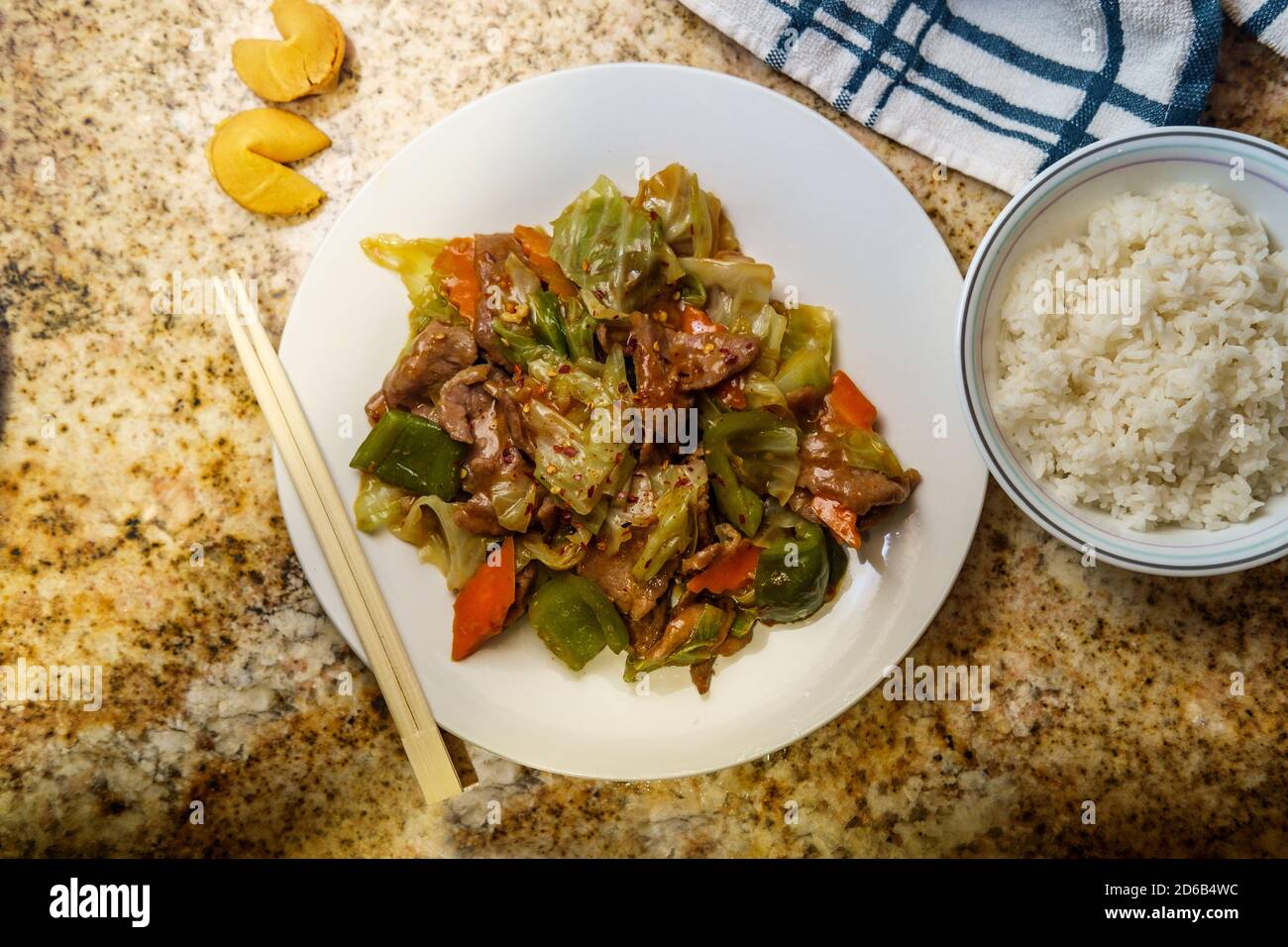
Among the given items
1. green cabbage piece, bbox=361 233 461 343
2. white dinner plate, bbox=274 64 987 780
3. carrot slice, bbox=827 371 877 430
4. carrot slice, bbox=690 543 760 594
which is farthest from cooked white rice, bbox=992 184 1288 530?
green cabbage piece, bbox=361 233 461 343

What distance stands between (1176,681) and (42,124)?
3599mm

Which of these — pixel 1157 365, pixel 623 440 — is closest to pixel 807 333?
pixel 623 440

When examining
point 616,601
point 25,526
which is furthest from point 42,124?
point 616,601

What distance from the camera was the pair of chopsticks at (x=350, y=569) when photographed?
86.5 inches

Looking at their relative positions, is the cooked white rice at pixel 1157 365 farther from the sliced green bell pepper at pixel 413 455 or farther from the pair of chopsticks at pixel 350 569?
the pair of chopsticks at pixel 350 569

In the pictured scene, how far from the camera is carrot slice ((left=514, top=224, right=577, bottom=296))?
7.19ft

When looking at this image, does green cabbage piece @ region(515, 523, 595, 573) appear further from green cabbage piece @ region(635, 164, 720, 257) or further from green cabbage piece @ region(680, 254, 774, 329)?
green cabbage piece @ region(635, 164, 720, 257)

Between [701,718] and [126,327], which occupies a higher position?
[126,327]

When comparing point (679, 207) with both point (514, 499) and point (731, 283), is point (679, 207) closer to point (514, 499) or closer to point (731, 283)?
point (731, 283)

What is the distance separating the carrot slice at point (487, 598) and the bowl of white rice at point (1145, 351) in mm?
→ 1170

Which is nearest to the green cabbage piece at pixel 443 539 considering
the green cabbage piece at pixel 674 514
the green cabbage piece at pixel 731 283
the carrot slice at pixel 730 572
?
the green cabbage piece at pixel 674 514

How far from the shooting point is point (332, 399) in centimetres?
226

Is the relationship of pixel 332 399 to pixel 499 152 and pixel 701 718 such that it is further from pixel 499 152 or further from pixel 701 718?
pixel 701 718

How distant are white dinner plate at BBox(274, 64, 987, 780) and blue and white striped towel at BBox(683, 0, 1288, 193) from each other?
0.91 ft
